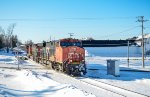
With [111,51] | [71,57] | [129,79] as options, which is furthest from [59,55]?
[111,51]

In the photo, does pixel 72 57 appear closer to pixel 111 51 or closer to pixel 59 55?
pixel 59 55

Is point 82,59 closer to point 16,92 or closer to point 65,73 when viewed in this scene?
point 65,73

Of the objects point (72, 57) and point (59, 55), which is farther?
point (59, 55)

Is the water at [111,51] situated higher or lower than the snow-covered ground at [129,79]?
higher

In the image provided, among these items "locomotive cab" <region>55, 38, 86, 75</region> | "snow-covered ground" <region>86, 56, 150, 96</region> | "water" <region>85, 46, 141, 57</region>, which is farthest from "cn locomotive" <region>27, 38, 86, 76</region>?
"water" <region>85, 46, 141, 57</region>

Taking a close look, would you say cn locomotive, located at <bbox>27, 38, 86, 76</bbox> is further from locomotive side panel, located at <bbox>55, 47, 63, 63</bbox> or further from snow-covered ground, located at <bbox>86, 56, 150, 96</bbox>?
snow-covered ground, located at <bbox>86, 56, 150, 96</bbox>

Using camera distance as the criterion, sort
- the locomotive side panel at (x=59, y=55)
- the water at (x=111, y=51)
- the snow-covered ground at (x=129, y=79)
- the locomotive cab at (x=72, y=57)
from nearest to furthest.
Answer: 1. the snow-covered ground at (x=129, y=79)
2. the locomotive cab at (x=72, y=57)
3. the locomotive side panel at (x=59, y=55)
4. the water at (x=111, y=51)

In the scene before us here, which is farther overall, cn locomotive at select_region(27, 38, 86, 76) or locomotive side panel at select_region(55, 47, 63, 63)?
locomotive side panel at select_region(55, 47, 63, 63)

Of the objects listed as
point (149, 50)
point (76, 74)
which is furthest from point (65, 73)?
point (149, 50)

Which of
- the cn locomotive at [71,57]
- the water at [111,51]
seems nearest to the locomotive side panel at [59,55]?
the cn locomotive at [71,57]

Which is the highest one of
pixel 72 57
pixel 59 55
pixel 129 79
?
pixel 59 55

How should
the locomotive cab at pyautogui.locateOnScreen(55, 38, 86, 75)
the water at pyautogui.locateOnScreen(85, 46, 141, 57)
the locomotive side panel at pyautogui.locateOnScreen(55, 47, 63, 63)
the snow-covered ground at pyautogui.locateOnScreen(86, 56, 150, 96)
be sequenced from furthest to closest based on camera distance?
the water at pyautogui.locateOnScreen(85, 46, 141, 57)
the locomotive side panel at pyautogui.locateOnScreen(55, 47, 63, 63)
the locomotive cab at pyautogui.locateOnScreen(55, 38, 86, 75)
the snow-covered ground at pyautogui.locateOnScreen(86, 56, 150, 96)

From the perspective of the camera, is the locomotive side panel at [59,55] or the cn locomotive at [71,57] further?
the locomotive side panel at [59,55]

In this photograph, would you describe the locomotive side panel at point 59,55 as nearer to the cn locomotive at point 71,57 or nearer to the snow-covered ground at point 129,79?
the cn locomotive at point 71,57
